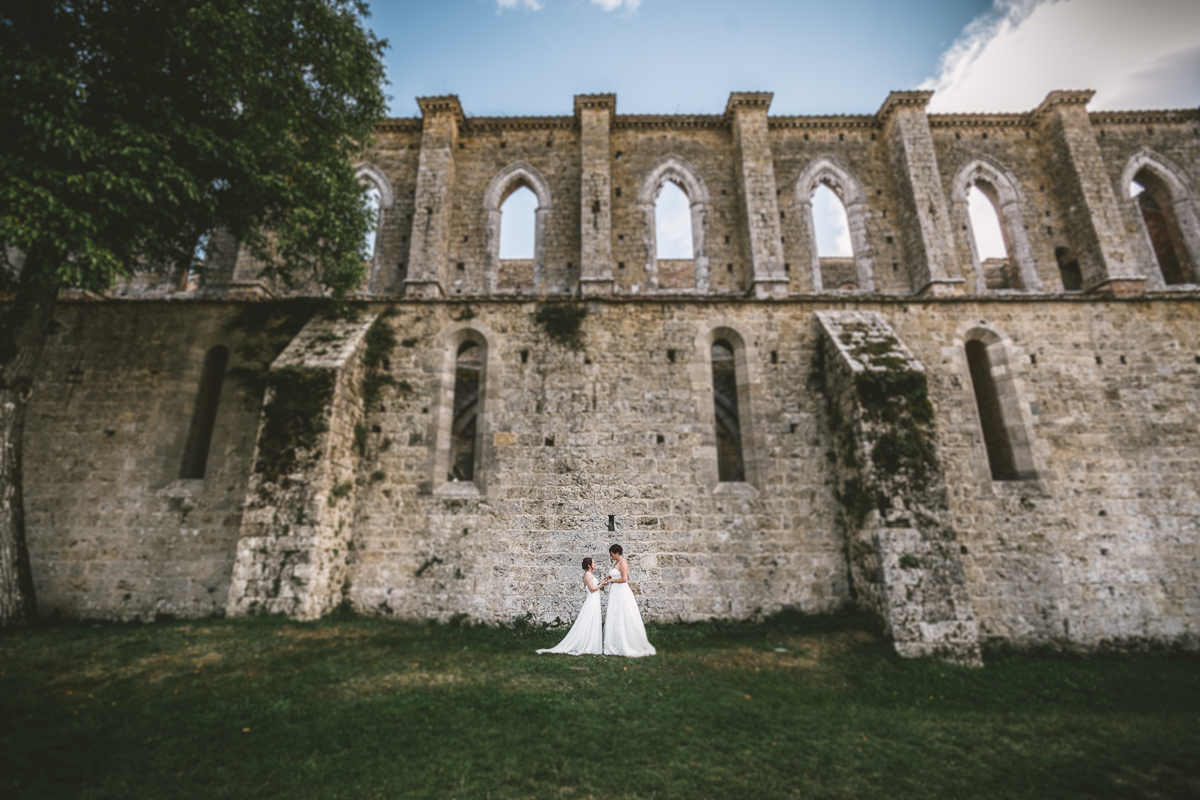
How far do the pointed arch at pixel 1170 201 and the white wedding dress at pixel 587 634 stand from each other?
48.6 ft

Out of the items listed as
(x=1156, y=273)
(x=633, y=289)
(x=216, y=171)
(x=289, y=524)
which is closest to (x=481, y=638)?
(x=289, y=524)

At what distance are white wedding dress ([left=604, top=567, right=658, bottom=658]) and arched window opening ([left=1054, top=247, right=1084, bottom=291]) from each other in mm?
13141

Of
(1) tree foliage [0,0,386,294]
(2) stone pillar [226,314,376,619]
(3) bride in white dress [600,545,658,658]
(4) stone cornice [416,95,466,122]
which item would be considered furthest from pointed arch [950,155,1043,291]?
(2) stone pillar [226,314,376,619]

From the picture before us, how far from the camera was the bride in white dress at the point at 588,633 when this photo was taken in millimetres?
7043

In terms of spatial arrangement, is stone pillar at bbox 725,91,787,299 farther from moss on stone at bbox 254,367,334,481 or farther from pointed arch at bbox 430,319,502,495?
moss on stone at bbox 254,367,334,481

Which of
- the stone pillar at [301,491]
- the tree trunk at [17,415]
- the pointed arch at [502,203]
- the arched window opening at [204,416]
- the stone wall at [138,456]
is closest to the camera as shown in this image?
the tree trunk at [17,415]

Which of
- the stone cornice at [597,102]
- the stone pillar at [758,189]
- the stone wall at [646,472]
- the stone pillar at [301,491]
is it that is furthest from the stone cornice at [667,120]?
the stone pillar at [301,491]

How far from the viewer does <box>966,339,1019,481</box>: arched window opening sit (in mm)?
10695

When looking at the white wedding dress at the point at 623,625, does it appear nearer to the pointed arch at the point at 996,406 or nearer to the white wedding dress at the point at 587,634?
the white wedding dress at the point at 587,634

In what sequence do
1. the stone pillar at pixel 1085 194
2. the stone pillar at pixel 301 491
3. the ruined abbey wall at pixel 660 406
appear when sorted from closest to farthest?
the stone pillar at pixel 301 491 < the ruined abbey wall at pixel 660 406 < the stone pillar at pixel 1085 194

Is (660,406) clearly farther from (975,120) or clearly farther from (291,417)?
(975,120)

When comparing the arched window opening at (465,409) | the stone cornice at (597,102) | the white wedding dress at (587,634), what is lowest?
the white wedding dress at (587,634)

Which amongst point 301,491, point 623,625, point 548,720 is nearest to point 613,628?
point 623,625

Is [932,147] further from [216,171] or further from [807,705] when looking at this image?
[216,171]
